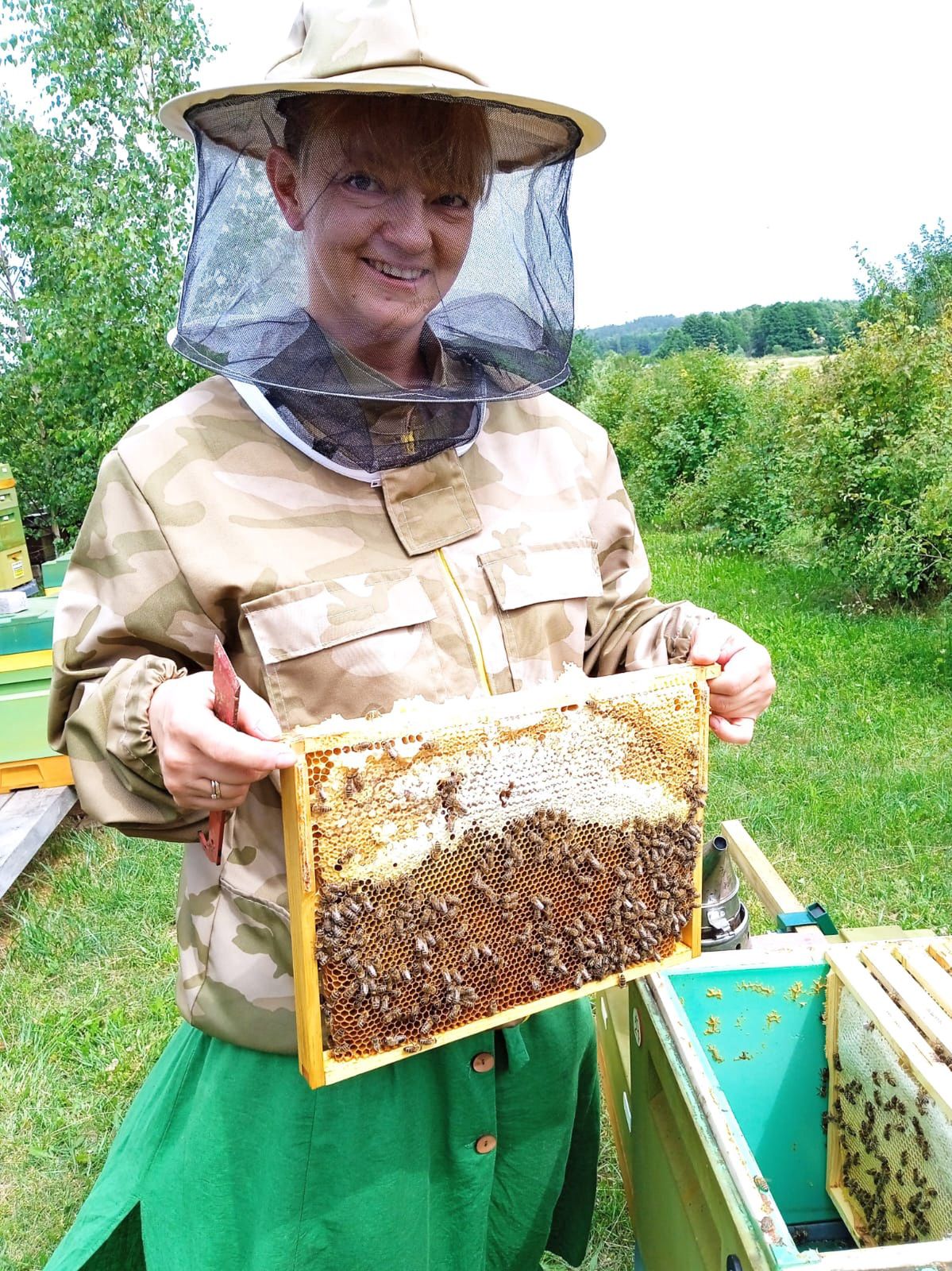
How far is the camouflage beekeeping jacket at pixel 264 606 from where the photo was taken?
146 centimetres

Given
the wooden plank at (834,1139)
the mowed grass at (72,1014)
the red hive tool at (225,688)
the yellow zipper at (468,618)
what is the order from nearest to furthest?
the red hive tool at (225,688) → the yellow zipper at (468,618) → the wooden plank at (834,1139) → the mowed grass at (72,1014)

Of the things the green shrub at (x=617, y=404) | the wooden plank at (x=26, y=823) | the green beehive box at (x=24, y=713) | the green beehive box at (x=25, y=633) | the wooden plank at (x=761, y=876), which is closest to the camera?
the wooden plank at (x=761, y=876)

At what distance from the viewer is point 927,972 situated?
6.28 feet

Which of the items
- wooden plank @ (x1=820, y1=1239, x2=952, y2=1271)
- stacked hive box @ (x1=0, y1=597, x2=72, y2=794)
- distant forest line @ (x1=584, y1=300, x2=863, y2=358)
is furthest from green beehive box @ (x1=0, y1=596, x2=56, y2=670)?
distant forest line @ (x1=584, y1=300, x2=863, y2=358)

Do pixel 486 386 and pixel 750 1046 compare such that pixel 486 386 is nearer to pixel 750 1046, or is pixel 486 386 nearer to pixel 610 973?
pixel 610 973

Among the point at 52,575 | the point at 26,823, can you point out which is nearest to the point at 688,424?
the point at 52,575

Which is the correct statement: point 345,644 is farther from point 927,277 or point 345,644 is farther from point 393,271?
point 927,277

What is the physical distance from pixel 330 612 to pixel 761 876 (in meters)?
1.70

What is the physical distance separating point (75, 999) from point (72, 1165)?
0.85 m

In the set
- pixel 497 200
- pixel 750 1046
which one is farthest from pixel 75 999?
pixel 497 200

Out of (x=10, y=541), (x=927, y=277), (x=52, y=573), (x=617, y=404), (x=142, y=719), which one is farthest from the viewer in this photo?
(x=927, y=277)

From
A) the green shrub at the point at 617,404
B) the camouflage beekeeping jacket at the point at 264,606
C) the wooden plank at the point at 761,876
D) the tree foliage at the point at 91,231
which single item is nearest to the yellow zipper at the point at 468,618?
the camouflage beekeeping jacket at the point at 264,606

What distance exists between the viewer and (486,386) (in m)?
1.71

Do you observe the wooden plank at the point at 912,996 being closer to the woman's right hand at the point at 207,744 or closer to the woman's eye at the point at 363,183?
the woman's right hand at the point at 207,744
